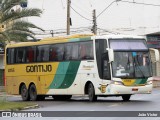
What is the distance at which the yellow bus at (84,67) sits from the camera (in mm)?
24625

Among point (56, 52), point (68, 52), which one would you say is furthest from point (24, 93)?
point (68, 52)

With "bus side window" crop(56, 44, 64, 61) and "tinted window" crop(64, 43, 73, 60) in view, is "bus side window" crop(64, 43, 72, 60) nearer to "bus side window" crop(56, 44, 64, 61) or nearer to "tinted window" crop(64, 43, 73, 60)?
"tinted window" crop(64, 43, 73, 60)

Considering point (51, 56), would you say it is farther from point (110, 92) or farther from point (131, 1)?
point (131, 1)

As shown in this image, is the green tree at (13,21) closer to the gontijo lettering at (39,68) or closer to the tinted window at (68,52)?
the gontijo lettering at (39,68)

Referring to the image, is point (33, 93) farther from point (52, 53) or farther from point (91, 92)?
point (91, 92)

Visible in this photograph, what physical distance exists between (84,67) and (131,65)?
2575 mm

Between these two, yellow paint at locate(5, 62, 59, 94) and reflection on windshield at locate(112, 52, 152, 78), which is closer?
reflection on windshield at locate(112, 52, 152, 78)

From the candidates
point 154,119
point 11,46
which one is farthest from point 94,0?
point 154,119

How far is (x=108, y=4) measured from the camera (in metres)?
61.2

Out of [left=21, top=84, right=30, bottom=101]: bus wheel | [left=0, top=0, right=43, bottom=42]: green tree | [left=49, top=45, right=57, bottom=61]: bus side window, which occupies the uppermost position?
[left=0, top=0, right=43, bottom=42]: green tree

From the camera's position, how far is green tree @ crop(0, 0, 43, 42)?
34156mm

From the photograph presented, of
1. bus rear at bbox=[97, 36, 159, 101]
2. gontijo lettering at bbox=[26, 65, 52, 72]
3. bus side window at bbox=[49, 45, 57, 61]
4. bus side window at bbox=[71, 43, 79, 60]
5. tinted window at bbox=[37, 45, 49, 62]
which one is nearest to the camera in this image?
bus rear at bbox=[97, 36, 159, 101]

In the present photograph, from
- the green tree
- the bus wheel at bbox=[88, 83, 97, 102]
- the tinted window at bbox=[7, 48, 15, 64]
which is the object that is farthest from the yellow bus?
the green tree

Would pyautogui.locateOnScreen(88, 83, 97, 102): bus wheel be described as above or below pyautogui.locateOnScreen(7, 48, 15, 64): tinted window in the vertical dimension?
below
